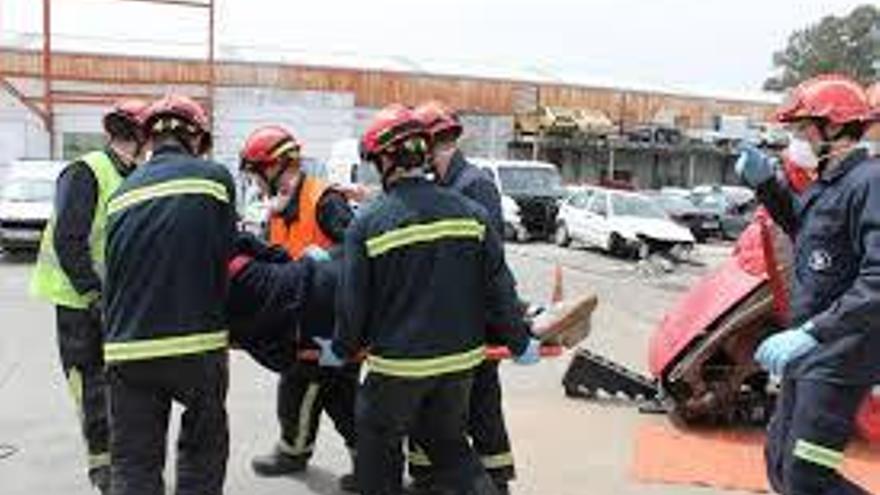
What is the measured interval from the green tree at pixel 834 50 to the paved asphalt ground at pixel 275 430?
78171 millimetres

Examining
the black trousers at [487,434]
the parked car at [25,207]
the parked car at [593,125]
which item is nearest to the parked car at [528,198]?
the parked car at [25,207]

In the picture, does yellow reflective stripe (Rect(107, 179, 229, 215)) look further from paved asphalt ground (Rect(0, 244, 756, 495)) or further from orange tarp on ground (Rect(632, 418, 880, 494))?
orange tarp on ground (Rect(632, 418, 880, 494))

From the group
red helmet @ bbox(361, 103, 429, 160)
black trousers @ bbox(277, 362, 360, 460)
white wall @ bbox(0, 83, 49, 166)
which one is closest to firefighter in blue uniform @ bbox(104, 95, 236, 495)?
red helmet @ bbox(361, 103, 429, 160)

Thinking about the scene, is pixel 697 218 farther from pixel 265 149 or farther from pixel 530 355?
pixel 530 355

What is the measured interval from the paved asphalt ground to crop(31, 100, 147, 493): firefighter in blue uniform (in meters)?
0.59

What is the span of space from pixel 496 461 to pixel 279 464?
51.6 inches

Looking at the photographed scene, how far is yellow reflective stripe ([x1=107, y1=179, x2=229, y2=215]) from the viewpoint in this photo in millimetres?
Result: 4973

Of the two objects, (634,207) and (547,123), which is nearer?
(634,207)

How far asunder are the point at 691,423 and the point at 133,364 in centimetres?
414

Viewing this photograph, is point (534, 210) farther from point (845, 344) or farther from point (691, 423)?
point (845, 344)

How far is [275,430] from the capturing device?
7.86 meters

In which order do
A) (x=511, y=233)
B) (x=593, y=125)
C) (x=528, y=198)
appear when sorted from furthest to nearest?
(x=593, y=125)
(x=528, y=198)
(x=511, y=233)

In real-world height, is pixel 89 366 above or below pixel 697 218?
above

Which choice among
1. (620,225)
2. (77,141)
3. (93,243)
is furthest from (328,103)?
(93,243)
